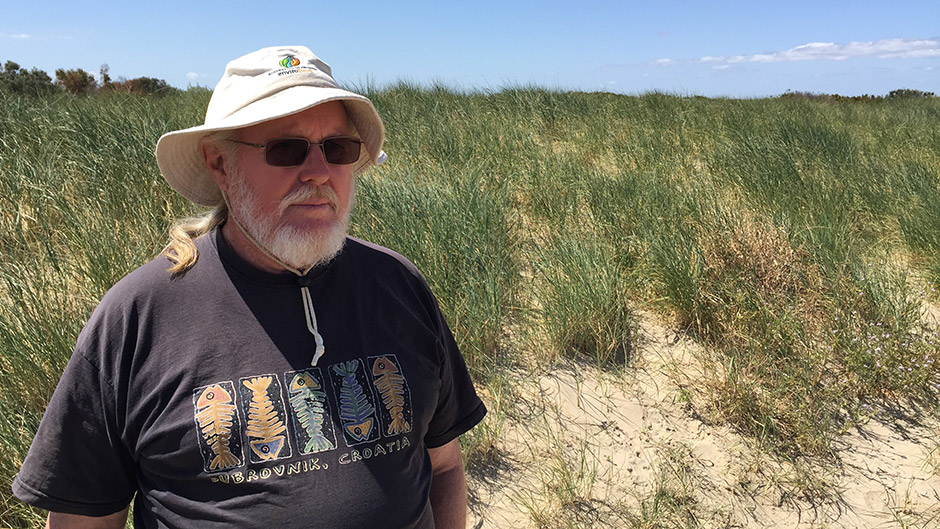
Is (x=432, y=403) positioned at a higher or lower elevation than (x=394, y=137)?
lower

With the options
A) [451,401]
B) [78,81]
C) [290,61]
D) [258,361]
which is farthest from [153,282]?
[78,81]

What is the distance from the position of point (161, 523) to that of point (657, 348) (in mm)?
2908

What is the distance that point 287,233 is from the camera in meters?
1.37

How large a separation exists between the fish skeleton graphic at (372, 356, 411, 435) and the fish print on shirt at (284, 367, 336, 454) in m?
0.13

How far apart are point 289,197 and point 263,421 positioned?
1.68 feet

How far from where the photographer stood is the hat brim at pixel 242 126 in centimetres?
133

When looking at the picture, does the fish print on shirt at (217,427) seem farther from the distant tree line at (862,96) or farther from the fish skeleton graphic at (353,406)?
the distant tree line at (862,96)

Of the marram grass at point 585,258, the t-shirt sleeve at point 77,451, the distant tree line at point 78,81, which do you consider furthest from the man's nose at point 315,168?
the distant tree line at point 78,81

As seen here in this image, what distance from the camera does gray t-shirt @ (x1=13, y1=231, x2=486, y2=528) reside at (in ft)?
3.98

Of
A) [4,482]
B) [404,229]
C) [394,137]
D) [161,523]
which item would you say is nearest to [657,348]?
[404,229]

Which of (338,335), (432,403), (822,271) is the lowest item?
(822,271)

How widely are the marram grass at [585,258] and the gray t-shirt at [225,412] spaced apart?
1.26 metres

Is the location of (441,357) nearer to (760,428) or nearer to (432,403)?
(432,403)

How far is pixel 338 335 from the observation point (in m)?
1.38
